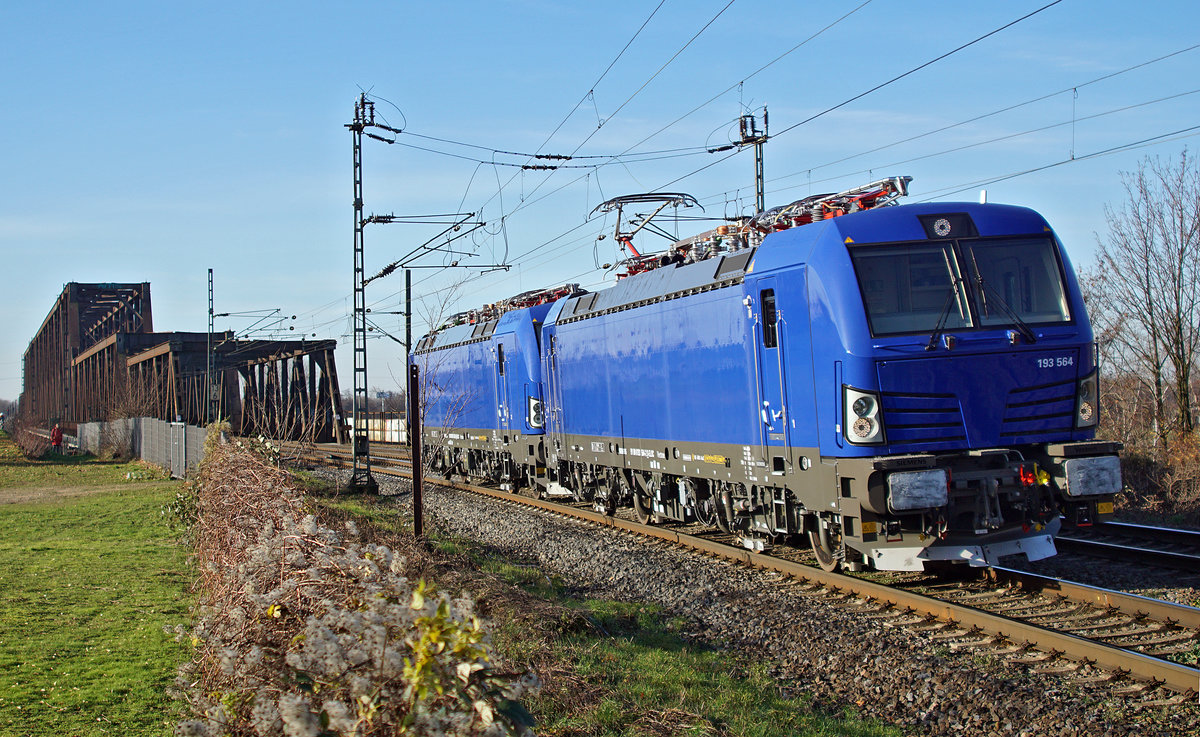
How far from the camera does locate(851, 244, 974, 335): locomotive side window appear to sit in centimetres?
931

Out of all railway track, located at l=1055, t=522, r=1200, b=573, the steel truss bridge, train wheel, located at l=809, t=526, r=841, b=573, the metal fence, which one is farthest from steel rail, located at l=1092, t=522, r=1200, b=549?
the metal fence

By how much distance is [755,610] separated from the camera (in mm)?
9703

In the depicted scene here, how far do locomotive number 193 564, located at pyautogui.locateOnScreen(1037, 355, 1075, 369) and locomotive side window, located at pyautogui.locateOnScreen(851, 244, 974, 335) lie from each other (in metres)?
0.81

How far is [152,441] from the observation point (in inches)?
1448

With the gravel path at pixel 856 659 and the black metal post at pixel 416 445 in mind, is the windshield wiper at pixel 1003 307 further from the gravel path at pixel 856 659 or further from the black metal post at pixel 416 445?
the black metal post at pixel 416 445

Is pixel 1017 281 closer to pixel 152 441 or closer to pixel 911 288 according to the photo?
pixel 911 288

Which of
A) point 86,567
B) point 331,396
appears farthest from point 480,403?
point 331,396

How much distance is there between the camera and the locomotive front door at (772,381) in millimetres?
10461

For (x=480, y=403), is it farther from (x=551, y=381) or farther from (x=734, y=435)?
(x=734, y=435)

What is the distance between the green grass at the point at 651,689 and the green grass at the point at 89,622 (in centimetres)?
270

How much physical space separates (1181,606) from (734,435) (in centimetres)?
509

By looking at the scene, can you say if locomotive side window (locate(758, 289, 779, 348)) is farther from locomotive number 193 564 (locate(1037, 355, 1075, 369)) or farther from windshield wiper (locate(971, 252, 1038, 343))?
locomotive number 193 564 (locate(1037, 355, 1075, 369))

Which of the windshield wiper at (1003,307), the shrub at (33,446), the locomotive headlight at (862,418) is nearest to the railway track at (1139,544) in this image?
the windshield wiper at (1003,307)

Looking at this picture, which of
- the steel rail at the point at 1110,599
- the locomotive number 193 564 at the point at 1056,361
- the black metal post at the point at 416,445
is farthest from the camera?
the black metal post at the point at 416,445
